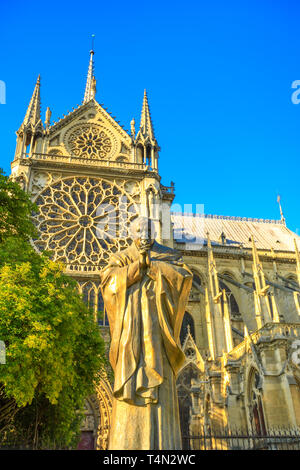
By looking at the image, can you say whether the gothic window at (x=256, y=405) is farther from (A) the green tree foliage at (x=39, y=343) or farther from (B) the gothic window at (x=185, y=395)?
(A) the green tree foliage at (x=39, y=343)

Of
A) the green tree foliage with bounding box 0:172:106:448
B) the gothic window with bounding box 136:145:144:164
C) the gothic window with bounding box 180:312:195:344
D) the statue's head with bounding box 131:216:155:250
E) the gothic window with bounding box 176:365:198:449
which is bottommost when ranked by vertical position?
the statue's head with bounding box 131:216:155:250

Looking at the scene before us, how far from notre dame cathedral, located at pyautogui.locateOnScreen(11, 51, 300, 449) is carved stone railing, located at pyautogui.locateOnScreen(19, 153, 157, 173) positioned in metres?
0.06

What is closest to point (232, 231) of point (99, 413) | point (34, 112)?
point (34, 112)

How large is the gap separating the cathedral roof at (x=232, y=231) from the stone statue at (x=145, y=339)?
81.4 feet

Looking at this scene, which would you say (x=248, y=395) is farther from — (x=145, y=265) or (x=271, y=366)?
(x=145, y=265)

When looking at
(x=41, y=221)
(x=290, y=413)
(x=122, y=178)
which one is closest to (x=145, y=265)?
(x=290, y=413)

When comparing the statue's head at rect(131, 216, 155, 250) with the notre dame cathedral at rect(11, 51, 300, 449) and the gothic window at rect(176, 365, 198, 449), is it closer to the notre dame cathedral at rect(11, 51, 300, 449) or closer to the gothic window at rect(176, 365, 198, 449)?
the notre dame cathedral at rect(11, 51, 300, 449)

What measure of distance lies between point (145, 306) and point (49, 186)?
18061mm

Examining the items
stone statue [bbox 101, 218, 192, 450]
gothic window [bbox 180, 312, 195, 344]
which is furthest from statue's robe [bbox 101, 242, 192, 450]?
gothic window [bbox 180, 312, 195, 344]

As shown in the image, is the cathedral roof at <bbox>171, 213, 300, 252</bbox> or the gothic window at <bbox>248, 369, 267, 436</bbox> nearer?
the gothic window at <bbox>248, 369, 267, 436</bbox>

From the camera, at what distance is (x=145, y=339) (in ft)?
16.0

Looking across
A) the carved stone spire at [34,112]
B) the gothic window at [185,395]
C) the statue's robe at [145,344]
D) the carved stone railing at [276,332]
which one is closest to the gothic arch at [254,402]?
the carved stone railing at [276,332]

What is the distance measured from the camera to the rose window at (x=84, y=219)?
2055 cm

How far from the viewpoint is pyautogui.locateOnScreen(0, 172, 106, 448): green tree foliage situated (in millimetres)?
8938
